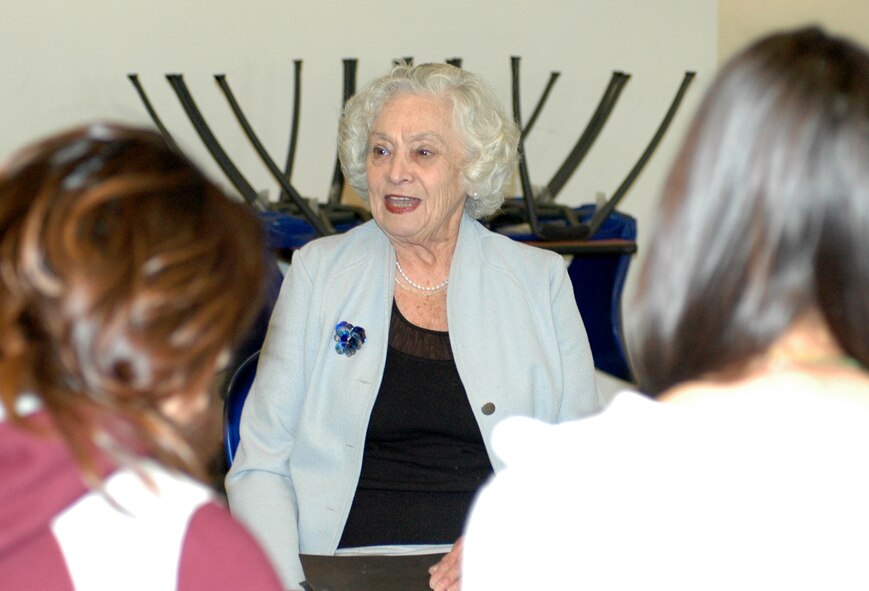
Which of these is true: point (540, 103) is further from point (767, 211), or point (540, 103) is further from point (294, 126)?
point (767, 211)

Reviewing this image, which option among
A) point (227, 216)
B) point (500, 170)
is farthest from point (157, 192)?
point (500, 170)

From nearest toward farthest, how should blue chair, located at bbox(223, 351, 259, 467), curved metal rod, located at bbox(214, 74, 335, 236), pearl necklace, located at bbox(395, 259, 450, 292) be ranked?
blue chair, located at bbox(223, 351, 259, 467) → pearl necklace, located at bbox(395, 259, 450, 292) → curved metal rod, located at bbox(214, 74, 335, 236)

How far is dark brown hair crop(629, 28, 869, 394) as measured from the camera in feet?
3.12

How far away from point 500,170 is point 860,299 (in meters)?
1.71

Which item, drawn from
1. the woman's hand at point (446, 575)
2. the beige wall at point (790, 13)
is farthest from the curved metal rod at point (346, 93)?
the beige wall at point (790, 13)

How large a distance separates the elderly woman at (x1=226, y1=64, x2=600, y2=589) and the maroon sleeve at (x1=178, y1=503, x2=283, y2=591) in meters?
1.07

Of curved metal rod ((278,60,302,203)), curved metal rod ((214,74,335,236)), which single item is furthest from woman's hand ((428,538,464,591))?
curved metal rod ((278,60,302,203))

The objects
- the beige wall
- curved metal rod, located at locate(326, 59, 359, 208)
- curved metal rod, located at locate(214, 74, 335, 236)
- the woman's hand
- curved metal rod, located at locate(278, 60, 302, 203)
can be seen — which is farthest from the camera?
the beige wall

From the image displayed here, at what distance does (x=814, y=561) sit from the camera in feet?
3.17

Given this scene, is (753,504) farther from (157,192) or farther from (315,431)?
(315,431)

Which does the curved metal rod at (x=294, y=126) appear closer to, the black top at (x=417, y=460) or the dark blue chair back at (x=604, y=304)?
the dark blue chair back at (x=604, y=304)

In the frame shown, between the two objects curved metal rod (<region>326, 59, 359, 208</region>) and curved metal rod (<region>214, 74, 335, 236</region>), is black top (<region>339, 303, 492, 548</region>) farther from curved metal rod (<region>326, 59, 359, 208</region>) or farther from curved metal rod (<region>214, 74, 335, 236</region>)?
curved metal rod (<region>326, 59, 359, 208</region>)

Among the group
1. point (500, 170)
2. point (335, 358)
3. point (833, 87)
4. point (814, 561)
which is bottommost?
point (335, 358)

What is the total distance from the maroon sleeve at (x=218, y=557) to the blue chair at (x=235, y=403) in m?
1.31
